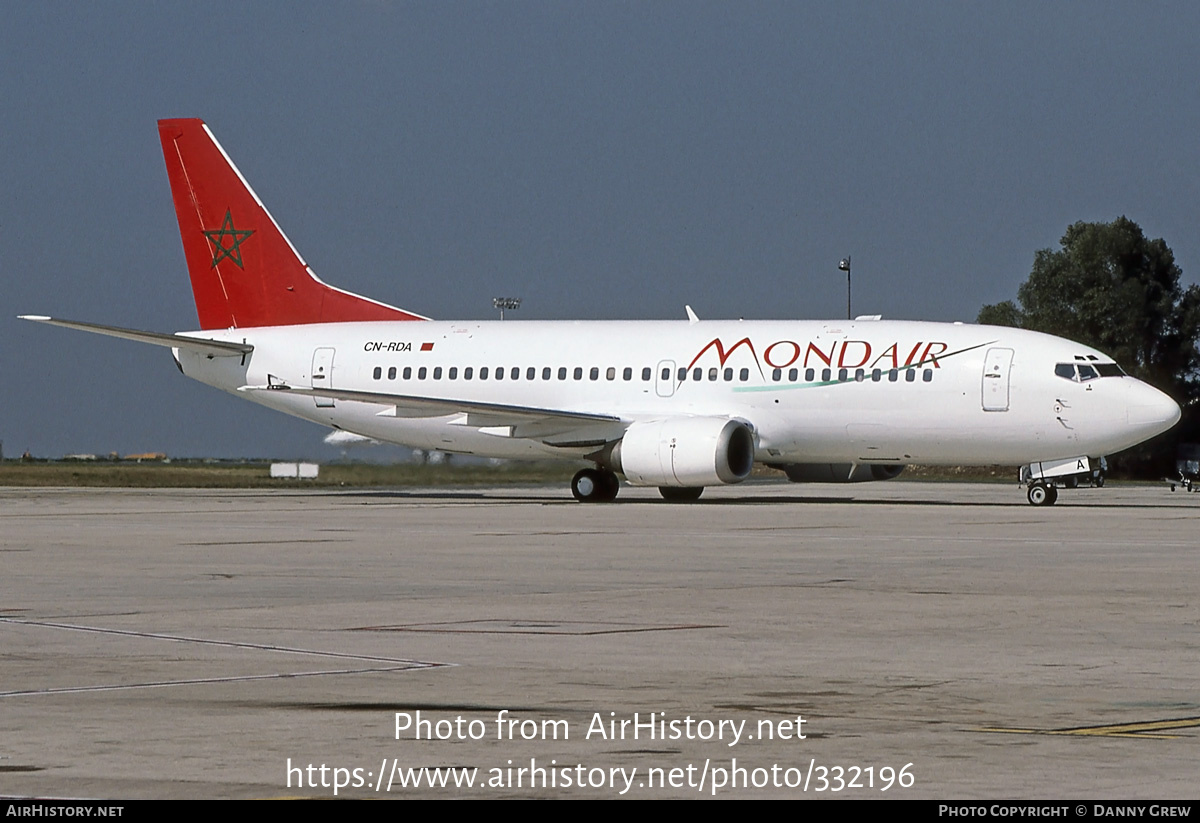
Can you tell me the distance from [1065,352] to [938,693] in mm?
28159

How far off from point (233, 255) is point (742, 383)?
577 inches

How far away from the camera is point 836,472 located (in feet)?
137

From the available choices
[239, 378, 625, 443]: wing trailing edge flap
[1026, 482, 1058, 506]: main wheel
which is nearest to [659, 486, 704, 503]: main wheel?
[239, 378, 625, 443]: wing trailing edge flap

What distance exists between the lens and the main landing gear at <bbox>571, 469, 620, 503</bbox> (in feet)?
134

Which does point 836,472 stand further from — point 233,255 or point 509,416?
point 233,255

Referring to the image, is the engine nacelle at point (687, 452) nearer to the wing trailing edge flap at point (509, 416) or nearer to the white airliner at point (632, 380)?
the white airliner at point (632, 380)

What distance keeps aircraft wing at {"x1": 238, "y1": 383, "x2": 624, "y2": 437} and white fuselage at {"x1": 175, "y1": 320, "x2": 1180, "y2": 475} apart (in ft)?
0.40

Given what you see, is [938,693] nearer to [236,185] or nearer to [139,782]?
[139,782]

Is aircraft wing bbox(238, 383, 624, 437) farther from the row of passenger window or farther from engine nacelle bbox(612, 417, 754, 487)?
engine nacelle bbox(612, 417, 754, 487)

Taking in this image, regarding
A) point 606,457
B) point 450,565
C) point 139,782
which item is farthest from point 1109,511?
point 139,782

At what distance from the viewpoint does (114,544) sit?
81.6ft

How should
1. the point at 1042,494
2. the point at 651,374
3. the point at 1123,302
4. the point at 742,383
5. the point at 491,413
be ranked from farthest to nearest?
the point at 1123,302 → the point at 651,374 → the point at 491,413 → the point at 742,383 → the point at 1042,494

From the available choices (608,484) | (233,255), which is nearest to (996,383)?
(608,484)

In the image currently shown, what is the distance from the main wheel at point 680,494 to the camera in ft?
134
